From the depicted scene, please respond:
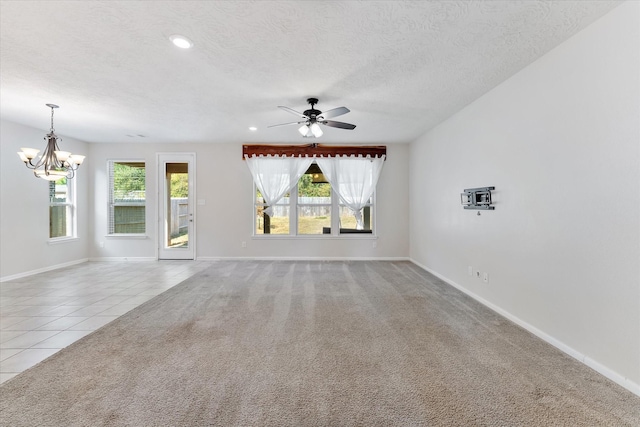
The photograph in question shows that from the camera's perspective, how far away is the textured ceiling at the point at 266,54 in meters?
1.91

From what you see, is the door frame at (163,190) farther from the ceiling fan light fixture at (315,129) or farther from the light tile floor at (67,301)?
the ceiling fan light fixture at (315,129)

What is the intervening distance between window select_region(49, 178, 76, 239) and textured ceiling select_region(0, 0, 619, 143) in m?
1.67

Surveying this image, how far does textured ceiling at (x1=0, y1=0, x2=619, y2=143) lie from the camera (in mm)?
1912

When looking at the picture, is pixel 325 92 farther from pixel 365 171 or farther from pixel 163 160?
pixel 163 160

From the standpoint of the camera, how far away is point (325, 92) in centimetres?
324

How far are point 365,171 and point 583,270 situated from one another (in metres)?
4.14

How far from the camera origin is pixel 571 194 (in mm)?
2203

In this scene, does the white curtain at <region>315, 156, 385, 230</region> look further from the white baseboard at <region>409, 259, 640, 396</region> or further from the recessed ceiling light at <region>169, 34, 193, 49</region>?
the recessed ceiling light at <region>169, 34, 193, 49</region>

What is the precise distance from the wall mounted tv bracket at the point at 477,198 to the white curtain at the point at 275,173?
320 cm

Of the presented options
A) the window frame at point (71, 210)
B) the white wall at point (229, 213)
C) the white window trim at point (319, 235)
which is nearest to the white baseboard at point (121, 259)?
the white wall at point (229, 213)

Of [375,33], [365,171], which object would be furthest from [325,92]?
[365,171]

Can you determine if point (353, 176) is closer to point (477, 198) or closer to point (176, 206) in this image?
point (477, 198)

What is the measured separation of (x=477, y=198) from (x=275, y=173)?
12.7 feet

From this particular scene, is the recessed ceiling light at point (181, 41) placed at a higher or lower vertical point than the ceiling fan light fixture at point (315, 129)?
higher
